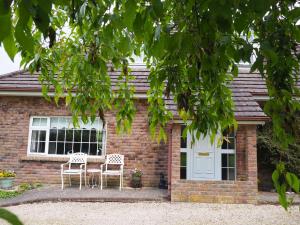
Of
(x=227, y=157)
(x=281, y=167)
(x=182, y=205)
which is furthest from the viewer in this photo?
(x=227, y=157)

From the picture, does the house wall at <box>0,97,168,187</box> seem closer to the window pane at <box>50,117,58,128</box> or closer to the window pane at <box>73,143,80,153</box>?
the window pane at <box>50,117,58,128</box>

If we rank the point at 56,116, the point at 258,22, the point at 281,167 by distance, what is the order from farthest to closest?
the point at 56,116, the point at 258,22, the point at 281,167

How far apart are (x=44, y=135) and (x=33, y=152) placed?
722mm

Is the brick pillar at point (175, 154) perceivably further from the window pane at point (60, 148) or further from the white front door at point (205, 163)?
the window pane at point (60, 148)

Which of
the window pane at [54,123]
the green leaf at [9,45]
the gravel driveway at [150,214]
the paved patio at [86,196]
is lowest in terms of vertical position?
the gravel driveway at [150,214]

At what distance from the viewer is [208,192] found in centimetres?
846

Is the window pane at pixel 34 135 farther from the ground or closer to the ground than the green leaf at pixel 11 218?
farther from the ground

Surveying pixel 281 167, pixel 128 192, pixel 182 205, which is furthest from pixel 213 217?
pixel 281 167

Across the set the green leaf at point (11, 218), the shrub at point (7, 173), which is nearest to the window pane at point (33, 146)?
the shrub at point (7, 173)

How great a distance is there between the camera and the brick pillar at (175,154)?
8.50 metres

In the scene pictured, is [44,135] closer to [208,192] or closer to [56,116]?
[56,116]

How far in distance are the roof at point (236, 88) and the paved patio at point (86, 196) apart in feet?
8.26

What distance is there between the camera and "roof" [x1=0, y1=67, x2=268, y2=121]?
8977 millimetres

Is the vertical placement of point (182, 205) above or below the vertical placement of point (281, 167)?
below
